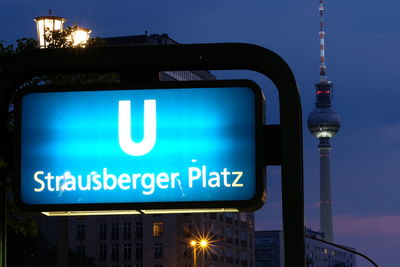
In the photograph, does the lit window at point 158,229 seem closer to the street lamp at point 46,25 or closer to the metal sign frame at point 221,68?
the street lamp at point 46,25

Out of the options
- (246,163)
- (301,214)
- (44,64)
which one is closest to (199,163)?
(246,163)

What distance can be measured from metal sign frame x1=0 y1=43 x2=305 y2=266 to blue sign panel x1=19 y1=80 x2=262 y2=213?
0.18 metres

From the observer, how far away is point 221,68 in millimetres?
7039

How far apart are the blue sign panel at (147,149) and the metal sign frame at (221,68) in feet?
0.59

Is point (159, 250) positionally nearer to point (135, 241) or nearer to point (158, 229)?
point (158, 229)

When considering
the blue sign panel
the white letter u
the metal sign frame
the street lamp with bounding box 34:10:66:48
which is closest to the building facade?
the street lamp with bounding box 34:10:66:48

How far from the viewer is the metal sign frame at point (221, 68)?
257 inches

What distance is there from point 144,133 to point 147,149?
0.34 feet

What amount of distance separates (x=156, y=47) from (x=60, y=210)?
1.19m

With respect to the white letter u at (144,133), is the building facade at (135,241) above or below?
above

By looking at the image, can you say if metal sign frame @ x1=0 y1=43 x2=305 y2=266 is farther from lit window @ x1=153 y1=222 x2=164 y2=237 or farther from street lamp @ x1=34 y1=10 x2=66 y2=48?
lit window @ x1=153 y1=222 x2=164 y2=237

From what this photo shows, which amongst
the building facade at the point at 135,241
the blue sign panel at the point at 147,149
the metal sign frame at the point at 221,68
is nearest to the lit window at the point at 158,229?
the building facade at the point at 135,241

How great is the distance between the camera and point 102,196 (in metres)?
6.64

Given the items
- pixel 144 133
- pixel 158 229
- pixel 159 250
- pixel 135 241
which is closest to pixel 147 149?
pixel 144 133
